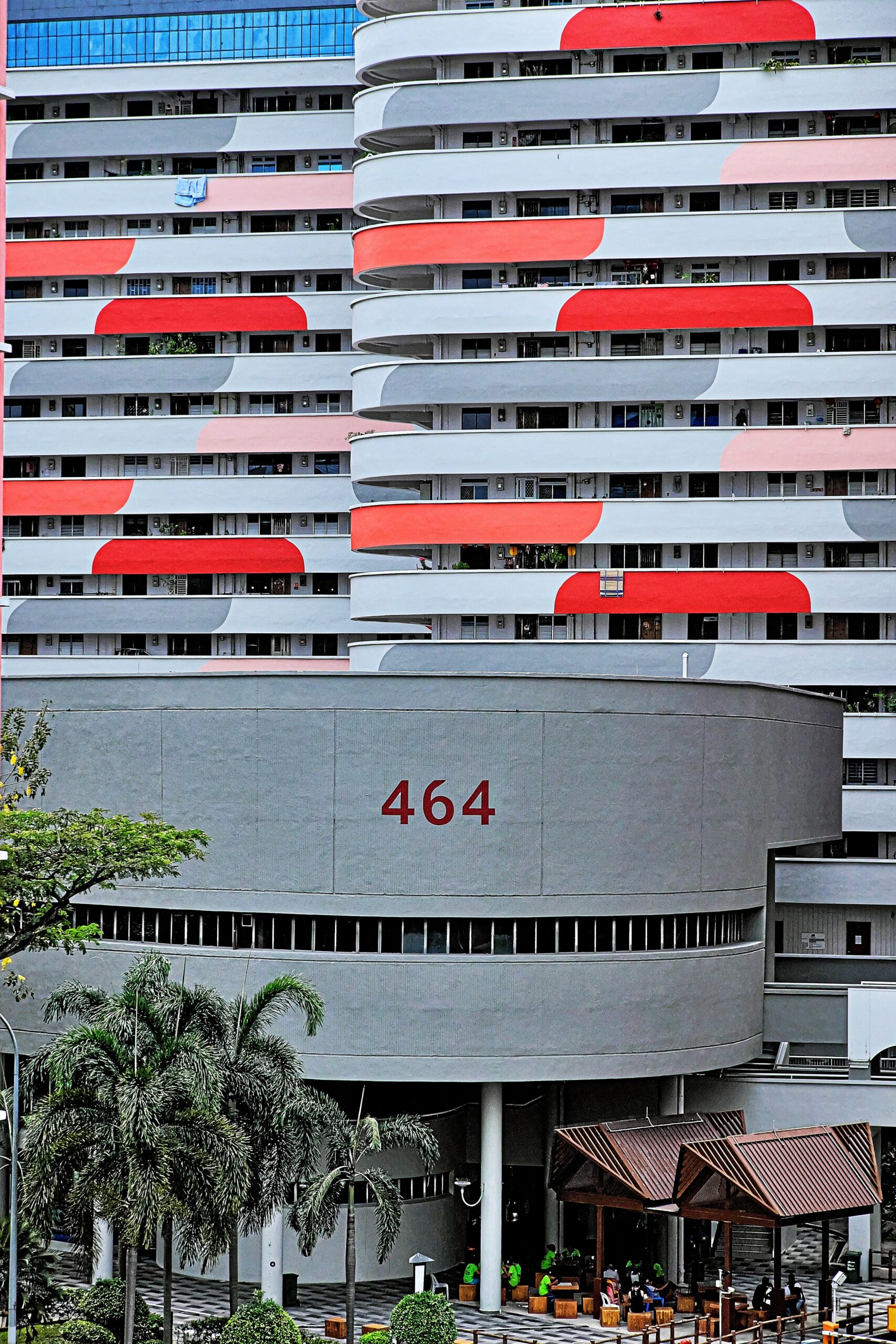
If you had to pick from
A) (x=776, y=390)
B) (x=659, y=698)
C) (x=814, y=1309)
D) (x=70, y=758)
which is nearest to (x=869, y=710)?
(x=776, y=390)

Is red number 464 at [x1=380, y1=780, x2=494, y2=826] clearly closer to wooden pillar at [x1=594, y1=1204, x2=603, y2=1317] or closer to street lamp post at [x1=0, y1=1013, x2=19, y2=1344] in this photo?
wooden pillar at [x1=594, y1=1204, x2=603, y2=1317]

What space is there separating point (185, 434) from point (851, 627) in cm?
2734

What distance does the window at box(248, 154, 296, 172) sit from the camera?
263ft

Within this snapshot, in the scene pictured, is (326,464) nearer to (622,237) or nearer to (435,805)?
(622,237)

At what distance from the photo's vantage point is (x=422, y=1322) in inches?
1635

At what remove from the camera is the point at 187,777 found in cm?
4934

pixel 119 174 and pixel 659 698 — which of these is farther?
A: pixel 119 174

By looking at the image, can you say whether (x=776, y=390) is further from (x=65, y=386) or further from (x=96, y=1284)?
(x=96, y=1284)

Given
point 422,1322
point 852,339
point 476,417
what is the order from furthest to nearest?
point 476,417
point 852,339
point 422,1322

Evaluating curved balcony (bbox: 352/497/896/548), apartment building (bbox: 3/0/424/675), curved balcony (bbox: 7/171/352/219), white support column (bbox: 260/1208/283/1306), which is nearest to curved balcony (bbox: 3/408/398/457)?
apartment building (bbox: 3/0/424/675)

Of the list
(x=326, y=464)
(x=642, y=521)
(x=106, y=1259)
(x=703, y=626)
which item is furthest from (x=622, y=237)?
(x=106, y=1259)

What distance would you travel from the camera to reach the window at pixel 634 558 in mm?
69750

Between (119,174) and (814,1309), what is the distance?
5349 centimetres

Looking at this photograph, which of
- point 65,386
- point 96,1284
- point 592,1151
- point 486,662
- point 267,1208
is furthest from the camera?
point 65,386
